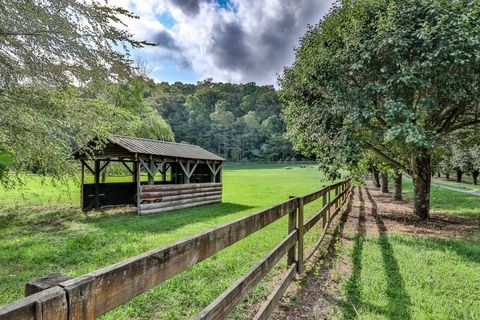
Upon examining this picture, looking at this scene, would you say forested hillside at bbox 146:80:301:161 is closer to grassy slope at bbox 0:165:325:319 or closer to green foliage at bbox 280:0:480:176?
grassy slope at bbox 0:165:325:319

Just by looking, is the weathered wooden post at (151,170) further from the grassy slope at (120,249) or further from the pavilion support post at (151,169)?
the grassy slope at (120,249)

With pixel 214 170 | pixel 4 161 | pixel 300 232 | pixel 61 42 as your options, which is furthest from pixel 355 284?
pixel 214 170

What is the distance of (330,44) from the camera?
30.2 feet

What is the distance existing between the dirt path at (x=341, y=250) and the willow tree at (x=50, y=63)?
215 inches

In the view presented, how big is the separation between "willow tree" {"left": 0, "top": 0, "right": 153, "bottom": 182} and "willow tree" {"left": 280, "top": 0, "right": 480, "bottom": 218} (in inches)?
204

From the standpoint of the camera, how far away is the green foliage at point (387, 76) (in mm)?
7117

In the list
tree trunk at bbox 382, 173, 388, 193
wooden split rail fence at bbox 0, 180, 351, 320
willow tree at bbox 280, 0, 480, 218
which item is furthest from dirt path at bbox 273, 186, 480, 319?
tree trunk at bbox 382, 173, 388, 193

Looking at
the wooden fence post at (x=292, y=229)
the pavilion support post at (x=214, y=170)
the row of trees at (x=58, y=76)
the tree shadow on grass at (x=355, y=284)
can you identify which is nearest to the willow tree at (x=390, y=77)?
the tree shadow on grass at (x=355, y=284)

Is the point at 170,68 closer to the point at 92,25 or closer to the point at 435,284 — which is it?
the point at 92,25

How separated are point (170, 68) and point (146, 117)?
4.90 metres

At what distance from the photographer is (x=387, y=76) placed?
764 cm

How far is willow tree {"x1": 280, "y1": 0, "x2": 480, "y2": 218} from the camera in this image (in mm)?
7121

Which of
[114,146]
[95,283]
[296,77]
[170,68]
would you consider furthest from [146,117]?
[95,283]

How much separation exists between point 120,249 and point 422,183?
9.02 meters
